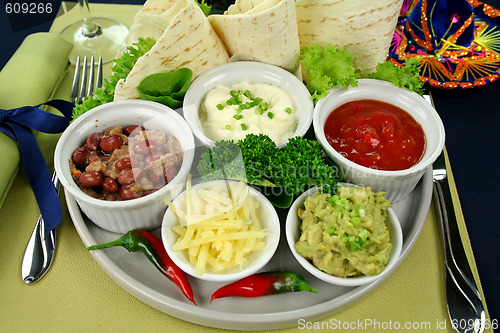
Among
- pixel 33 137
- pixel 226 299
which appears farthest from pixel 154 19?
pixel 226 299

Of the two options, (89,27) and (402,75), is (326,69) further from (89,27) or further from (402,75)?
(89,27)

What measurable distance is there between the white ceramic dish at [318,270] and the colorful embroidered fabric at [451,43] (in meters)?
1.81

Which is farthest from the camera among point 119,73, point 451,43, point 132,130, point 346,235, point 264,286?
point 451,43

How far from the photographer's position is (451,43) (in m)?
4.07

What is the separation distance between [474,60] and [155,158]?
9.74 ft

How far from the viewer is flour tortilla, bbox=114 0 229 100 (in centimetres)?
297

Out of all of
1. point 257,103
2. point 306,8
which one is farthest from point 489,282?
point 306,8

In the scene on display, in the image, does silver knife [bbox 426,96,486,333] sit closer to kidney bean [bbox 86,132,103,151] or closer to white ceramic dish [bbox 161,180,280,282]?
white ceramic dish [bbox 161,180,280,282]

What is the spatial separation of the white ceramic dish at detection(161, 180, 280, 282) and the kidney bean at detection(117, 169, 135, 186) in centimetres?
31

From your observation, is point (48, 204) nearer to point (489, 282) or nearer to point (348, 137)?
point (348, 137)

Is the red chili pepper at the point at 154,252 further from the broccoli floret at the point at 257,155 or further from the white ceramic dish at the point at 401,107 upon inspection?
the white ceramic dish at the point at 401,107

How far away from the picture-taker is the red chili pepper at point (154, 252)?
2.52 m

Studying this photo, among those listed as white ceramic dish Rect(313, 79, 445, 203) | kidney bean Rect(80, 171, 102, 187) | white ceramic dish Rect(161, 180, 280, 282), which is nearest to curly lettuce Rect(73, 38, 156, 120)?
kidney bean Rect(80, 171, 102, 187)

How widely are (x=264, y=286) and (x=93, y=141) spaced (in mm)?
1453
